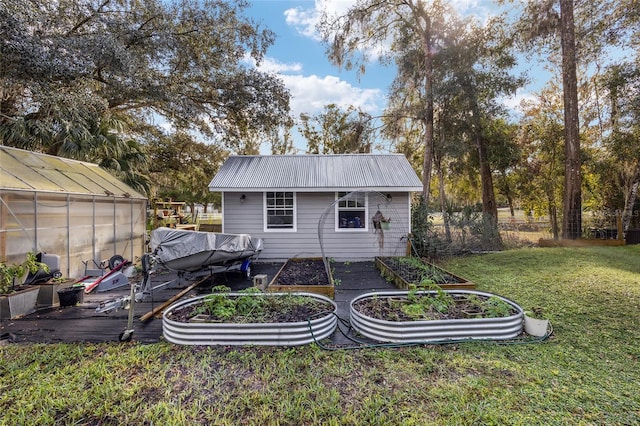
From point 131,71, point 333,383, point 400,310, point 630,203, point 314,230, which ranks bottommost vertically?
point 333,383

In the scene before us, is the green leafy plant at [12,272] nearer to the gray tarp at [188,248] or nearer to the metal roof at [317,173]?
the gray tarp at [188,248]

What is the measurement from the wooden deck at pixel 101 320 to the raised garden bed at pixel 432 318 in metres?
0.50

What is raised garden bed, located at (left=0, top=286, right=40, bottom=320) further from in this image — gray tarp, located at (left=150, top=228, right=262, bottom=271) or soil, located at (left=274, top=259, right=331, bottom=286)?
soil, located at (left=274, top=259, right=331, bottom=286)

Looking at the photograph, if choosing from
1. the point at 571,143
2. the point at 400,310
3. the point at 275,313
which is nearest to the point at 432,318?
the point at 400,310

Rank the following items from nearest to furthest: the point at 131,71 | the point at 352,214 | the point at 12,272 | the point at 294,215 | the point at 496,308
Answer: the point at 496,308
the point at 12,272
the point at 131,71
the point at 294,215
the point at 352,214

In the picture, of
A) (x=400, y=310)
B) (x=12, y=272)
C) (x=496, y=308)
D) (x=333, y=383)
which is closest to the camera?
(x=333, y=383)

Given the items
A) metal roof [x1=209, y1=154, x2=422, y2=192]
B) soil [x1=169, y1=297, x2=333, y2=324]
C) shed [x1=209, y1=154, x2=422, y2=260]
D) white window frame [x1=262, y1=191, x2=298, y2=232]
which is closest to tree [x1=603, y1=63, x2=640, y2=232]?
metal roof [x1=209, y1=154, x2=422, y2=192]

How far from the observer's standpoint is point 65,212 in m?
6.25

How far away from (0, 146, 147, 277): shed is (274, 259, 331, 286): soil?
15.2 feet

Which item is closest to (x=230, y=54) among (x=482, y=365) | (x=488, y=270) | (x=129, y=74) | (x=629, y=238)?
(x=129, y=74)

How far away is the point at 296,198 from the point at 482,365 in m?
6.34

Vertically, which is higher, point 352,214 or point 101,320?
point 352,214

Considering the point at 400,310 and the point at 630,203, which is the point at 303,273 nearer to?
the point at 400,310

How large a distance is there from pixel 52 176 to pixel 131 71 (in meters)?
3.38
